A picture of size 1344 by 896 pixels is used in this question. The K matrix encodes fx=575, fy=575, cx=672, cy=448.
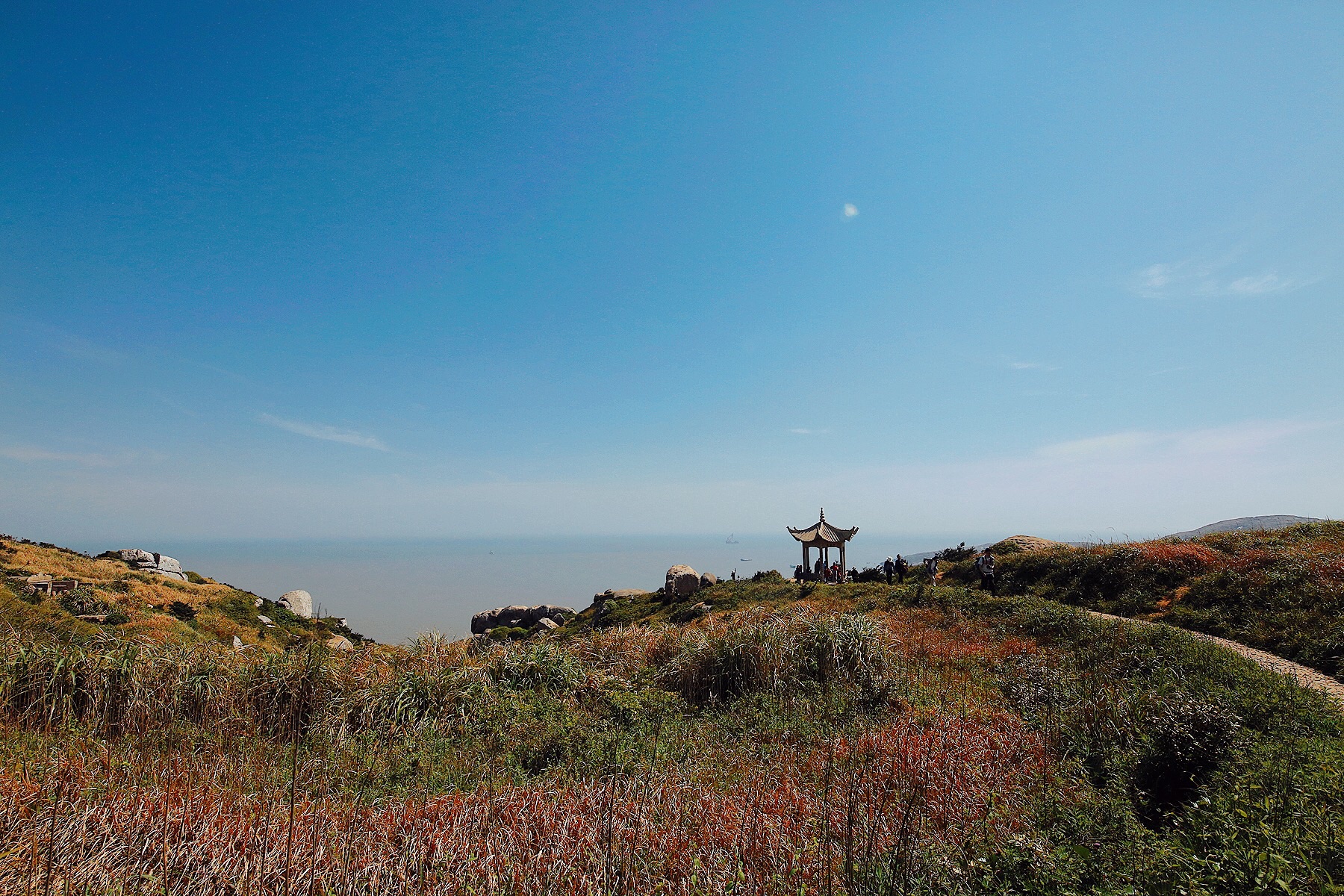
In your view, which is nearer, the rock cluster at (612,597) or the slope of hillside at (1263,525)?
the slope of hillside at (1263,525)

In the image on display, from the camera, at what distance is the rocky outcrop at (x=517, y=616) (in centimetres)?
3456

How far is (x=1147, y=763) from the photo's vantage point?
5.55 meters

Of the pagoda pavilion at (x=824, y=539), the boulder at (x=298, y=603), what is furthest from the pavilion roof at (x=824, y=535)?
the boulder at (x=298, y=603)

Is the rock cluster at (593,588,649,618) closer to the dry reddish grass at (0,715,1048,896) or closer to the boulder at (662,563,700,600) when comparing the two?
the boulder at (662,563,700,600)

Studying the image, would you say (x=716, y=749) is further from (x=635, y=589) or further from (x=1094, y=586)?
(x=635, y=589)

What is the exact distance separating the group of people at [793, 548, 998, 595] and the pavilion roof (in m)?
1.13

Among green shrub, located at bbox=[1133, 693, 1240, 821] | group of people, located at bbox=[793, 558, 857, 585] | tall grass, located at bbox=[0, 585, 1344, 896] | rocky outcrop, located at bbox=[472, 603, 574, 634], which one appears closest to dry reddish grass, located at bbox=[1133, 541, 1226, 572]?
tall grass, located at bbox=[0, 585, 1344, 896]

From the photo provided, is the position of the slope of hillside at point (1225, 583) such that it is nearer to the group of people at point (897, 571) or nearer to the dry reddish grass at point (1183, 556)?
the dry reddish grass at point (1183, 556)

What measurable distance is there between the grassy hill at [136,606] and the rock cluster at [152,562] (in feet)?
1.95

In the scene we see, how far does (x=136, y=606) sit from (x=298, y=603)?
39.0 ft

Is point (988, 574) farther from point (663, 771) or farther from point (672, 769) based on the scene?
point (663, 771)

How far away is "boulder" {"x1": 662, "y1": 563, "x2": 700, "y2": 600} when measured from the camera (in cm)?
2917

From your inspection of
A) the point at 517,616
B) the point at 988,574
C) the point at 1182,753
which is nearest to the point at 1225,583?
the point at 988,574

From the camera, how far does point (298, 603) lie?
31.5m
